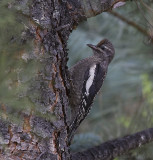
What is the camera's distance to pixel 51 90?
2055 mm

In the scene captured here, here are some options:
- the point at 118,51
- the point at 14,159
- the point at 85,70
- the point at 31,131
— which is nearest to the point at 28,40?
the point at 31,131

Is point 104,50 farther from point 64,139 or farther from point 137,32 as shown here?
point 64,139

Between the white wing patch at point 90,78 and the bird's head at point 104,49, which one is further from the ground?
the bird's head at point 104,49

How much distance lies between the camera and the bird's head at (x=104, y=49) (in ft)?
12.5

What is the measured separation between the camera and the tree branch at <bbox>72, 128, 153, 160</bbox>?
2.53 metres

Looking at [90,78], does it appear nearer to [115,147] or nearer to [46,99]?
[115,147]

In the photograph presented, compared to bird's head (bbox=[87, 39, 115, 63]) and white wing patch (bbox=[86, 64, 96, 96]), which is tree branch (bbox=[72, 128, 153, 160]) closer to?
white wing patch (bbox=[86, 64, 96, 96])

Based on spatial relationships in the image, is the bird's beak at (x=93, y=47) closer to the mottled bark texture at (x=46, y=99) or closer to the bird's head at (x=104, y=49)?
the bird's head at (x=104, y=49)

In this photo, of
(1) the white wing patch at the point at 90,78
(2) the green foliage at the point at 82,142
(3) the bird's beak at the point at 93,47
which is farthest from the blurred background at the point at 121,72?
(1) the white wing patch at the point at 90,78

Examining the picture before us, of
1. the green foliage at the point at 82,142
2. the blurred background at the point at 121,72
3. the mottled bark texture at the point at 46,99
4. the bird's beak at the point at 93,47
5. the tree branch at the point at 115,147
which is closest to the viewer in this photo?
the mottled bark texture at the point at 46,99

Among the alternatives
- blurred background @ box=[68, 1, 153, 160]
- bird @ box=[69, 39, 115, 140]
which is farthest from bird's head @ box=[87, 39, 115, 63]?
blurred background @ box=[68, 1, 153, 160]

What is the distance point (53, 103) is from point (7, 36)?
2.25ft

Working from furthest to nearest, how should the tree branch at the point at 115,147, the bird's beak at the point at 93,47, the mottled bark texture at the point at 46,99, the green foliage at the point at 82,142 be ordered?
the bird's beak at the point at 93,47 < the green foliage at the point at 82,142 < the tree branch at the point at 115,147 < the mottled bark texture at the point at 46,99

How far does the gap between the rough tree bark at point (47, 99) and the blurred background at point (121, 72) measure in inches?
36.9
